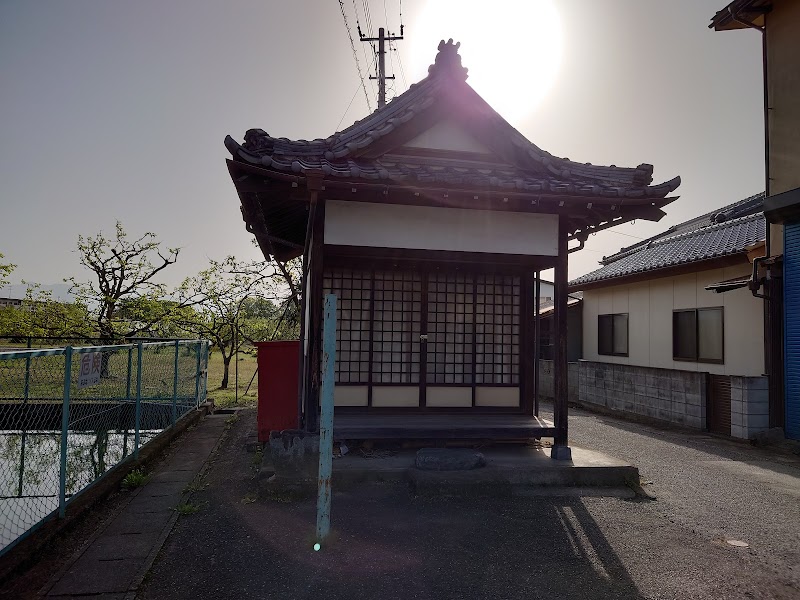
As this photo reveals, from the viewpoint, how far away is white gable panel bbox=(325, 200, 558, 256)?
6367 mm

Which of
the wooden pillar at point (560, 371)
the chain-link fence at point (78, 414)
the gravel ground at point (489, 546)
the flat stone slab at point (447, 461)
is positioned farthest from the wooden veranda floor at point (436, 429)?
the chain-link fence at point (78, 414)

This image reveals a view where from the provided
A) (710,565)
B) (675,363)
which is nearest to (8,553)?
(710,565)

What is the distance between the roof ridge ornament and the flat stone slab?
200 inches

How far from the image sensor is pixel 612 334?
14500 mm

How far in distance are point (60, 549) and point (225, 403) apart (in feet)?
30.2

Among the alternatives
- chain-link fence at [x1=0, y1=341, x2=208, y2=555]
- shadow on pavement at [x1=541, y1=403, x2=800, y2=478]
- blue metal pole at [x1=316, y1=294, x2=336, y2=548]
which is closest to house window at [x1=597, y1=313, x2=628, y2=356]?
shadow on pavement at [x1=541, y1=403, x2=800, y2=478]

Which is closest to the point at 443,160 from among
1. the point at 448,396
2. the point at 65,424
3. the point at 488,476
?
the point at 448,396

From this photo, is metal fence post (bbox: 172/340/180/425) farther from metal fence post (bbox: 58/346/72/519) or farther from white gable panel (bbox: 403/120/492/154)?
white gable panel (bbox: 403/120/492/154)

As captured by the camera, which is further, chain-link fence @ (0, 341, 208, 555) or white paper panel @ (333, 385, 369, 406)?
white paper panel @ (333, 385, 369, 406)

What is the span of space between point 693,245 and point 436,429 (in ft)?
31.3

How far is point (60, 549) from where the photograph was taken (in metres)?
4.20

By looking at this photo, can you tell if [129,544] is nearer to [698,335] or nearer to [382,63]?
[698,335]

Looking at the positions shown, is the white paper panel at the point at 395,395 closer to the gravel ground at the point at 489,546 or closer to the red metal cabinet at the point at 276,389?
the red metal cabinet at the point at 276,389

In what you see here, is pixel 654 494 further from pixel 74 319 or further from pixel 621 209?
pixel 74 319
